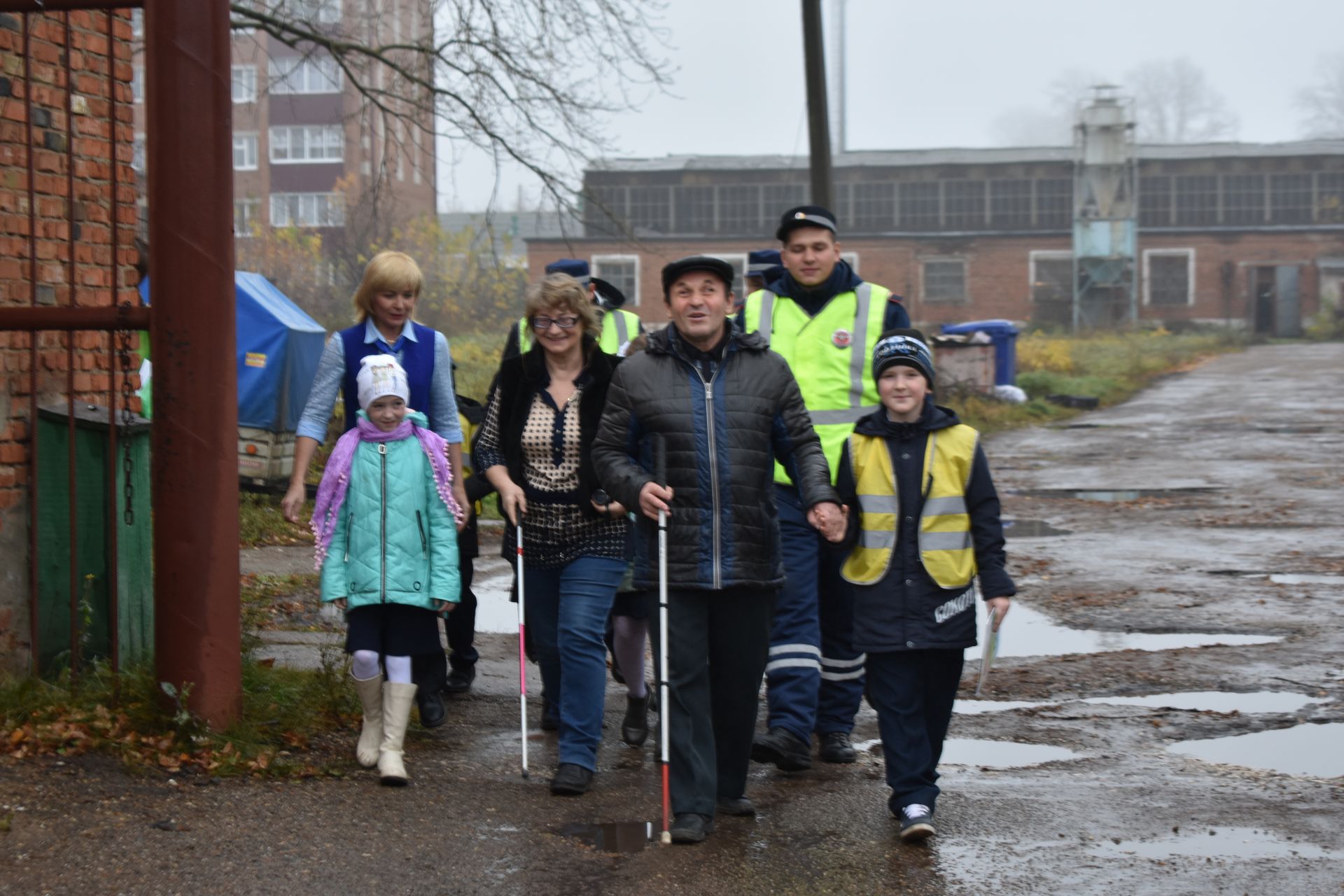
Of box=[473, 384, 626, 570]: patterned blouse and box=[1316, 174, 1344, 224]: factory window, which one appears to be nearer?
box=[473, 384, 626, 570]: patterned blouse

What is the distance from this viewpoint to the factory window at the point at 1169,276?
200ft

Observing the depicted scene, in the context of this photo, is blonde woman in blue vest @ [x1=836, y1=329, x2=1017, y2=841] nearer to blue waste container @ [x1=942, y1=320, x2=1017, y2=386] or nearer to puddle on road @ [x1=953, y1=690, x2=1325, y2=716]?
puddle on road @ [x1=953, y1=690, x2=1325, y2=716]

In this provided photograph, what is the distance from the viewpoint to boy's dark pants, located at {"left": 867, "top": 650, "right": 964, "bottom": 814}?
16.5ft

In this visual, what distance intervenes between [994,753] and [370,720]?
247 cm

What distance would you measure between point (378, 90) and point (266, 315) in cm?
229

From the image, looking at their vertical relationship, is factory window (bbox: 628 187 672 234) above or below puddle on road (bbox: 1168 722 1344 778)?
above

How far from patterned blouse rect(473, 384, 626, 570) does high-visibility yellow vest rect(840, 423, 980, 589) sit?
3.28 ft

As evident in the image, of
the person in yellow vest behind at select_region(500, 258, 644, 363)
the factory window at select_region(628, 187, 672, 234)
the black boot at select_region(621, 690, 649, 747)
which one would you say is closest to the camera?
the black boot at select_region(621, 690, 649, 747)

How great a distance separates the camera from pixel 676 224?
6462 cm

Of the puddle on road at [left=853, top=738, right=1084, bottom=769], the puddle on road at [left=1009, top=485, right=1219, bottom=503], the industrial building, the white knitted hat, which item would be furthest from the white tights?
the industrial building

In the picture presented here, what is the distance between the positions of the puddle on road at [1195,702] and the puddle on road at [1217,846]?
1922 millimetres

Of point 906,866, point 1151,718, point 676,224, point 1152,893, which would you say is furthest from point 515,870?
point 676,224

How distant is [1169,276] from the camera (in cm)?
6125

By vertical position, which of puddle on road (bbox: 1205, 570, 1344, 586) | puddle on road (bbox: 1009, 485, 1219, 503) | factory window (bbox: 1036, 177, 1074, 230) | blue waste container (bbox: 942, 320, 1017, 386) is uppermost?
factory window (bbox: 1036, 177, 1074, 230)
